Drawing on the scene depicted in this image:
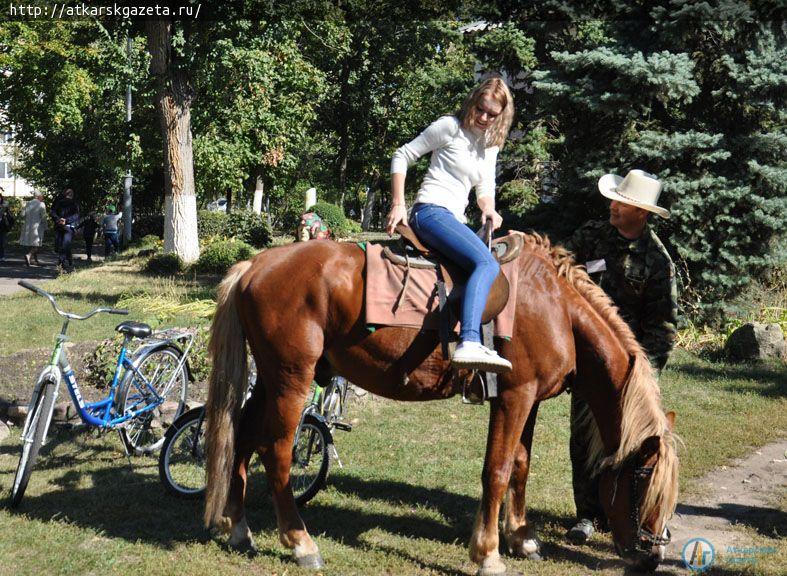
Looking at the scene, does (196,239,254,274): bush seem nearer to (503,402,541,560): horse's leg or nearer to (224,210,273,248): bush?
(224,210,273,248): bush

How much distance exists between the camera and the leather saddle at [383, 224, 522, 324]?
4.67m

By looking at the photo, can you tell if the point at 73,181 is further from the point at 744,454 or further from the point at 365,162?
the point at 744,454

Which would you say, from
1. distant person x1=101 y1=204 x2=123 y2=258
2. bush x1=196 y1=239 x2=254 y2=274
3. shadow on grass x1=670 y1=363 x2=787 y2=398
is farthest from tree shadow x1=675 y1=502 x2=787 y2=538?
distant person x1=101 y1=204 x2=123 y2=258

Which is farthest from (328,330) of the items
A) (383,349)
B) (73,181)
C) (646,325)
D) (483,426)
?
(73,181)

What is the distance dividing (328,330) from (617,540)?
205cm

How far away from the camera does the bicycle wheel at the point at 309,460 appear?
19.0ft

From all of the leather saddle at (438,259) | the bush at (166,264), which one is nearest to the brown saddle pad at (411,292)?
the leather saddle at (438,259)

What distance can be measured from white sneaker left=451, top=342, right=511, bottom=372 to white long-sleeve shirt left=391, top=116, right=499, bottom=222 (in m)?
0.88

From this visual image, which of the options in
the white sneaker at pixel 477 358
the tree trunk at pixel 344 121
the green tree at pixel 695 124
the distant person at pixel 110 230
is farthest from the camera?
the tree trunk at pixel 344 121

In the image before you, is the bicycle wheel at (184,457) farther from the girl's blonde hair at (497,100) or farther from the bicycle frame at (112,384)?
the girl's blonde hair at (497,100)

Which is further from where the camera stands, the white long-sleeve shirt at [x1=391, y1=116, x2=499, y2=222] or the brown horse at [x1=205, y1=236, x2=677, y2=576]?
the white long-sleeve shirt at [x1=391, y1=116, x2=499, y2=222]

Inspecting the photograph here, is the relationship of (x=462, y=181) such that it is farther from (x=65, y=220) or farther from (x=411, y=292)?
(x=65, y=220)
